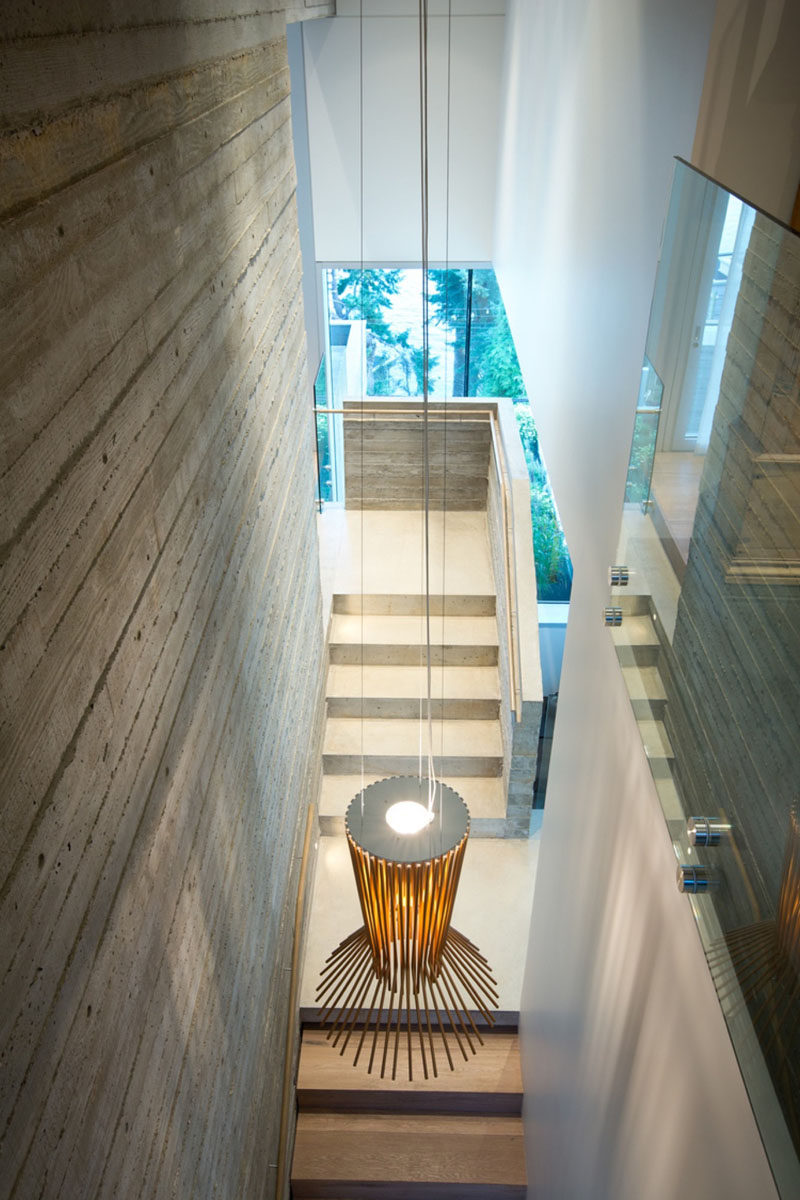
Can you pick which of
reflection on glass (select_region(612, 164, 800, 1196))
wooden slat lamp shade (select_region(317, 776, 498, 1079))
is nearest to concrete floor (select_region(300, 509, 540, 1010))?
wooden slat lamp shade (select_region(317, 776, 498, 1079))

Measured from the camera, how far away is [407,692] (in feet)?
19.6

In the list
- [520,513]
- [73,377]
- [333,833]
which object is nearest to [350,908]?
[333,833]

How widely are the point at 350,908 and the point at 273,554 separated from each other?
2.55 metres

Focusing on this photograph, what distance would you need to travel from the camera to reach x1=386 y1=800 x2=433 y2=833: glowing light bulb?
8.13 feet

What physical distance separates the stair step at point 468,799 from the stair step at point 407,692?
0.44m

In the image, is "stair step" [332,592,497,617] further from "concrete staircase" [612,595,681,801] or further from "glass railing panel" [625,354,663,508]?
"glass railing panel" [625,354,663,508]

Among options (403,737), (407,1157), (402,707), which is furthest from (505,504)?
(407,1157)

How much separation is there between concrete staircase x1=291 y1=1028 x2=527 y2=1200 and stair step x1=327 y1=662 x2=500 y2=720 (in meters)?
1.96

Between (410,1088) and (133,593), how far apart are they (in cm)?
391

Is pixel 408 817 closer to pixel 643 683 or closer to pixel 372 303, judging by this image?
pixel 643 683

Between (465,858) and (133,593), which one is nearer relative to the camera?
(133,593)

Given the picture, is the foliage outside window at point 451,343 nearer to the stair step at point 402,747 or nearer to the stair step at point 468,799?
the stair step at point 402,747

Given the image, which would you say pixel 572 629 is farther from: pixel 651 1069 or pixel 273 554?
pixel 651 1069

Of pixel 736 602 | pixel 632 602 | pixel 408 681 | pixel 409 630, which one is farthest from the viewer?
pixel 409 630
